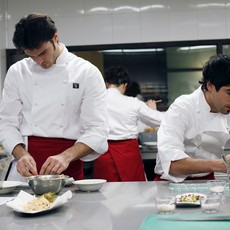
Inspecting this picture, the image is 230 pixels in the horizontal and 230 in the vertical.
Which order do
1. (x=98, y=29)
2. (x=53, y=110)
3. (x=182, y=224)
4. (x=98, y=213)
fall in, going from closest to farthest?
(x=182, y=224) < (x=98, y=213) < (x=53, y=110) < (x=98, y=29)

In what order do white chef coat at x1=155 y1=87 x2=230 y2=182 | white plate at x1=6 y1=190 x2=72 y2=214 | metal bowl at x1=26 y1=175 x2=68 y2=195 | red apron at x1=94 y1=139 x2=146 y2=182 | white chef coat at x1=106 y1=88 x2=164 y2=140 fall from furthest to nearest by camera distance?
white chef coat at x1=106 y1=88 x2=164 y2=140 < red apron at x1=94 y1=139 x2=146 y2=182 < white chef coat at x1=155 y1=87 x2=230 y2=182 < metal bowl at x1=26 y1=175 x2=68 y2=195 < white plate at x1=6 y1=190 x2=72 y2=214

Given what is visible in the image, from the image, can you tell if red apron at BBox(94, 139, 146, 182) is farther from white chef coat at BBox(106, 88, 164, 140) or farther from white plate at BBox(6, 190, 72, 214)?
white plate at BBox(6, 190, 72, 214)

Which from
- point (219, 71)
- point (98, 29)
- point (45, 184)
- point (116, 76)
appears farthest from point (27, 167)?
point (98, 29)

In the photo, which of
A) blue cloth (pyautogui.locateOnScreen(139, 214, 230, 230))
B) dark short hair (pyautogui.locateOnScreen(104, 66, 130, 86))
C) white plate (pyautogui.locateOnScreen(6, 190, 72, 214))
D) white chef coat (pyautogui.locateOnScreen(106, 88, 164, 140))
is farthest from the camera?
dark short hair (pyautogui.locateOnScreen(104, 66, 130, 86))

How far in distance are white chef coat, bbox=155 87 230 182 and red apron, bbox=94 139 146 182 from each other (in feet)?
4.30

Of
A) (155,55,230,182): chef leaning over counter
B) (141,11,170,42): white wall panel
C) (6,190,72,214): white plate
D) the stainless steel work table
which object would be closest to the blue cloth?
the stainless steel work table

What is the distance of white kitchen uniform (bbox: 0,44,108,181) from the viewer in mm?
2045

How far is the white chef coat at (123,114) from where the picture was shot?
11.4ft

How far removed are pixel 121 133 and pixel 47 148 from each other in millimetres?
1534

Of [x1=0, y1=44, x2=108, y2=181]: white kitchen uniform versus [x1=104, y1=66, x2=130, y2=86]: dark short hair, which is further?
[x1=104, y1=66, x2=130, y2=86]: dark short hair

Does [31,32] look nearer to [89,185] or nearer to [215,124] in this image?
[89,185]

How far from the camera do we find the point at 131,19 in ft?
15.4

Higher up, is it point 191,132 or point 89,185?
point 191,132

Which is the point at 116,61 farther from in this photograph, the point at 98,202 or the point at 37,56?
the point at 98,202
